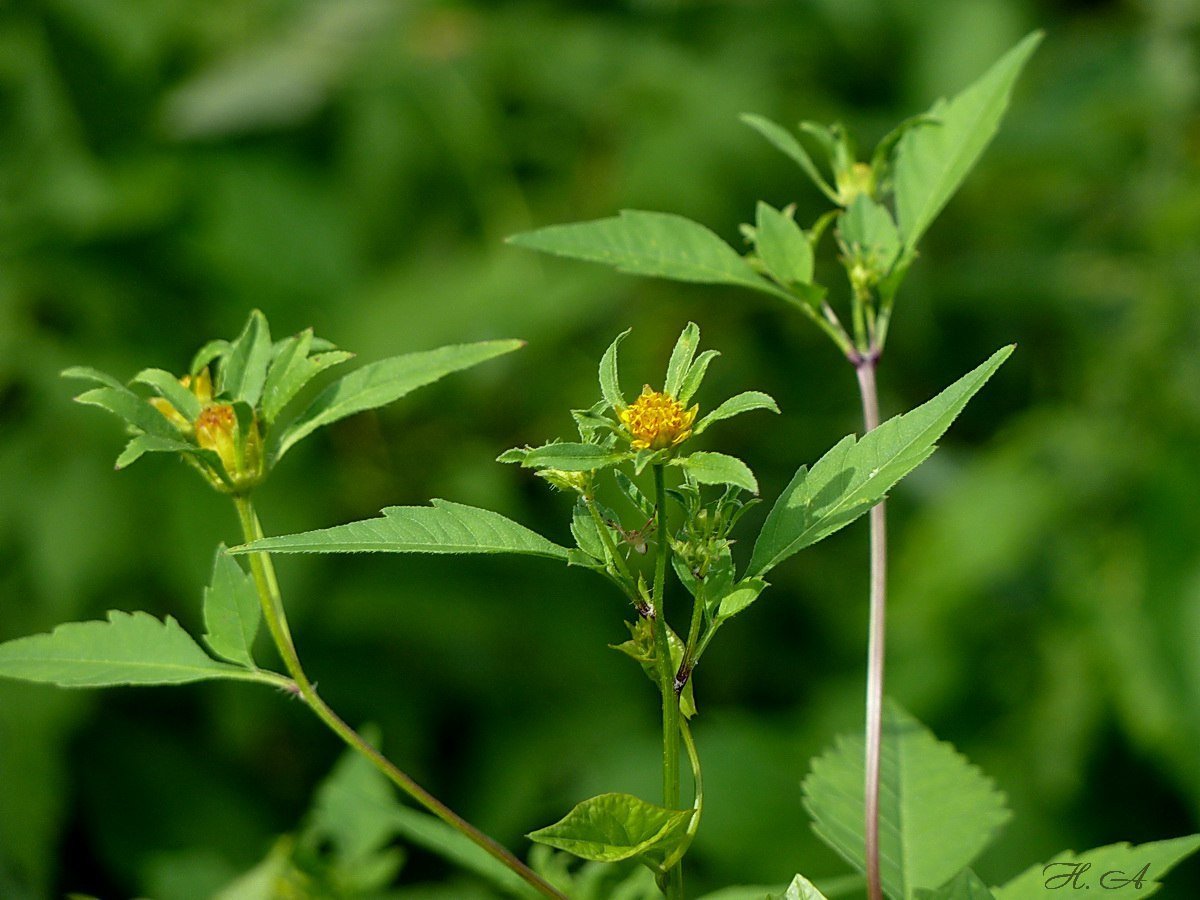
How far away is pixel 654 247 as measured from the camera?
866mm

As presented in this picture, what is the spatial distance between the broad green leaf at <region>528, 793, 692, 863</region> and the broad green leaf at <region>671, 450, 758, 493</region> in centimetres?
14

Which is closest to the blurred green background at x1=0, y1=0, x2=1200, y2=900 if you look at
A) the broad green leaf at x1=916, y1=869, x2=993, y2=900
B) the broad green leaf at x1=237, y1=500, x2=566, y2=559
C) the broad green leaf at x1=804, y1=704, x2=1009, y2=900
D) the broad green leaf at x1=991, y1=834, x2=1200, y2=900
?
the broad green leaf at x1=804, y1=704, x2=1009, y2=900

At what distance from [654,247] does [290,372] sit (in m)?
0.27

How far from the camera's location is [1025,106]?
310 centimetres

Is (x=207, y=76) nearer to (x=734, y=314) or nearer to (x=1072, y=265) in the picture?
(x=734, y=314)

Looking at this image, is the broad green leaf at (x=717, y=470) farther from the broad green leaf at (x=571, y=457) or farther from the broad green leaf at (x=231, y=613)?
the broad green leaf at (x=231, y=613)

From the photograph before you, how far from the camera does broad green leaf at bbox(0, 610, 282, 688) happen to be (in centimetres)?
68

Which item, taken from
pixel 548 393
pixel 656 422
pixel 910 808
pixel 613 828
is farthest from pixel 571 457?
pixel 548 393

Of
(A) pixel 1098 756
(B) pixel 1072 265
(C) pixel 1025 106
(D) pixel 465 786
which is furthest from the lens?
(C) pixel 1025 106

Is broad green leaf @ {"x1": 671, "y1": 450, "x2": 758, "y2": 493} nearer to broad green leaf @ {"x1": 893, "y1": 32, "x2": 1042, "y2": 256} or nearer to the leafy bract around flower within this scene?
the leafy bract around flower

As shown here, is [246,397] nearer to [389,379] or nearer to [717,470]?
[389,379]

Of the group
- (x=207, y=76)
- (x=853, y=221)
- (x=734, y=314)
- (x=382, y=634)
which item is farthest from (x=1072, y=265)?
(x=853, y=221)

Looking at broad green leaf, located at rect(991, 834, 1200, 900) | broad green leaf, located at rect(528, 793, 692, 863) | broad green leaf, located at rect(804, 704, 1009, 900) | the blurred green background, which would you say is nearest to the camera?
broad green leaf, located at rect(528, 793, 692, 863)

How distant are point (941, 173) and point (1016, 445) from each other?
159 centimetres
